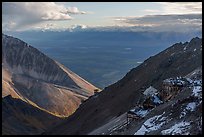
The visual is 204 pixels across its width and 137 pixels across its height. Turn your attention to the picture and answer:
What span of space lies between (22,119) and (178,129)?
78.5 metres

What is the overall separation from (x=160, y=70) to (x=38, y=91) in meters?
94.3

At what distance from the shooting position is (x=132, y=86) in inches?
3076

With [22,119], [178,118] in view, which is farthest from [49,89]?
[178,118]

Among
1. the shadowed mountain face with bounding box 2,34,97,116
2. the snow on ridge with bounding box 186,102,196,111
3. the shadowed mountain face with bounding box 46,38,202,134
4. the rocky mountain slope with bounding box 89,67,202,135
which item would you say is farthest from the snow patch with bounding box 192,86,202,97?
the shadowed mountain face with bounding box 2,34,97,116

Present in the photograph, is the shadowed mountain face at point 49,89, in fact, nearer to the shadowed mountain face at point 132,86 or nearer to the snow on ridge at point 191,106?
the shadowed mountain face at point 132,86

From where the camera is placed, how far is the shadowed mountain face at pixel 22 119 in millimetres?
94875

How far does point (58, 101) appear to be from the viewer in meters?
149

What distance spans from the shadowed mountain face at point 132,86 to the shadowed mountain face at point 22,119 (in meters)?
18.8

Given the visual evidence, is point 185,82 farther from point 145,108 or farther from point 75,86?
point 75,86

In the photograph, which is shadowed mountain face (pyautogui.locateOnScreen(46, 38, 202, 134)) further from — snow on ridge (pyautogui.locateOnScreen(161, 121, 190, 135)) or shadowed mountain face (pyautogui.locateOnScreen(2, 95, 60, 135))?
snow on ridge (pyautogui.locateOnScreen(161, 121, 190, 135))

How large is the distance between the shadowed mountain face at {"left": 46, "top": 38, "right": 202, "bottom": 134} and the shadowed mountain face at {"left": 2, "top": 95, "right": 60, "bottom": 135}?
18.8 metres

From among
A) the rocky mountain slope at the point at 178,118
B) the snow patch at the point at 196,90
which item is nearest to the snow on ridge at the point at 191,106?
the rocky mountain slope at the point at 178,118

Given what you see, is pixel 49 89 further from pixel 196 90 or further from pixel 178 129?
pixel 178 129

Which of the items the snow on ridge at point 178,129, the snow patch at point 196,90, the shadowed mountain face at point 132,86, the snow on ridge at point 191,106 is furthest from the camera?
the shadowed mountain face at point 132,86
